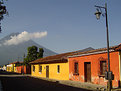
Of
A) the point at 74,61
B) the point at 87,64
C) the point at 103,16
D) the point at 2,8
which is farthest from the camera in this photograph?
the point at 74,61

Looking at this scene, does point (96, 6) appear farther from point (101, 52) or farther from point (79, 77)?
point (79, 77)

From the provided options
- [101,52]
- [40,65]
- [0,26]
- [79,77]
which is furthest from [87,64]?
[40,65]

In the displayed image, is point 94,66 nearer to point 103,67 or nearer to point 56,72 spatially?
point 103,67

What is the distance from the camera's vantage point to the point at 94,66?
56.2ft

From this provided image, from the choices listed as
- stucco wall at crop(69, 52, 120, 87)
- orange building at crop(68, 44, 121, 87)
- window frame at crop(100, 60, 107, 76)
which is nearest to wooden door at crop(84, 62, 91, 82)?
orange building at crop(68, 44, 121, 87)

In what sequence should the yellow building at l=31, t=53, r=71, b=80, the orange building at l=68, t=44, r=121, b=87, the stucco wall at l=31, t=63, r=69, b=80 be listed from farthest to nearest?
the yellow building at l=31, t=53, r=71, b=80 → the stucco wall at l=31, t=63, r=69, b=80 → the orange building at l=68, t=44, r=121, b=87

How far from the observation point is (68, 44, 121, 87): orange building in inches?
566

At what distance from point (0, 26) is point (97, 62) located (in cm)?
1097

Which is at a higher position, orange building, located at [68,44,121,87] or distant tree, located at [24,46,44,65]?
distant tree, located at [24,46,44,65]

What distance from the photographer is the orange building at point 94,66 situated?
14.4m

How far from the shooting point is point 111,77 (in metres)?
11.2

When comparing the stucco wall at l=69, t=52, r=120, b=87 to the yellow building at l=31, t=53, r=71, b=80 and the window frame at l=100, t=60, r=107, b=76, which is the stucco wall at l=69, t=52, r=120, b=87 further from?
the yellow building at l=31, t=53, r=71, b=80

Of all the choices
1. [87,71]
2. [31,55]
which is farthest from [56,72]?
[31,55]

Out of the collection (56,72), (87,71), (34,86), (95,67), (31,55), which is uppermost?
(31,55)
